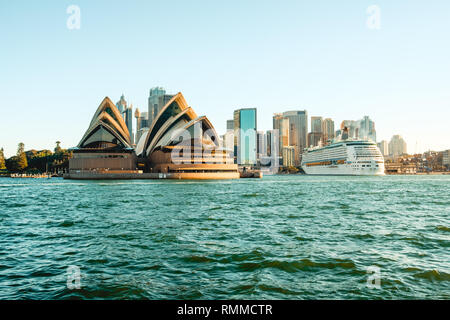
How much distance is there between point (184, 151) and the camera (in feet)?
299

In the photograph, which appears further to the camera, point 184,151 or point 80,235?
point 184,151

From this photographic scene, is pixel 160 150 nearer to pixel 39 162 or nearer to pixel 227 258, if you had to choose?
pixel 39 162

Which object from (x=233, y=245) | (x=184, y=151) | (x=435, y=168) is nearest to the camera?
(x=233, y=245)

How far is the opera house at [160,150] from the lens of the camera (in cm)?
8919

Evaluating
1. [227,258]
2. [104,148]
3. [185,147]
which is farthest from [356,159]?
[227,258]

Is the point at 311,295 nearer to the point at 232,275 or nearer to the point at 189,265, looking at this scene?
the point at 232,275

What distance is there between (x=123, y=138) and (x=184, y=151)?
20.4m

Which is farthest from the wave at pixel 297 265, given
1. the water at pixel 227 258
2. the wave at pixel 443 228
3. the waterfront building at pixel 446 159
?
the waterfront building at pixel 446 159

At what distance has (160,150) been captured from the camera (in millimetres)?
94438

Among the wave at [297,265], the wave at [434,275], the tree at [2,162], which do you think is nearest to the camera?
the wave at [434,275]

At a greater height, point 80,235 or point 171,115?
point 171,115

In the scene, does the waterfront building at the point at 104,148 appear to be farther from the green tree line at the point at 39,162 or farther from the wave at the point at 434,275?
the wave at the point at 434,275
